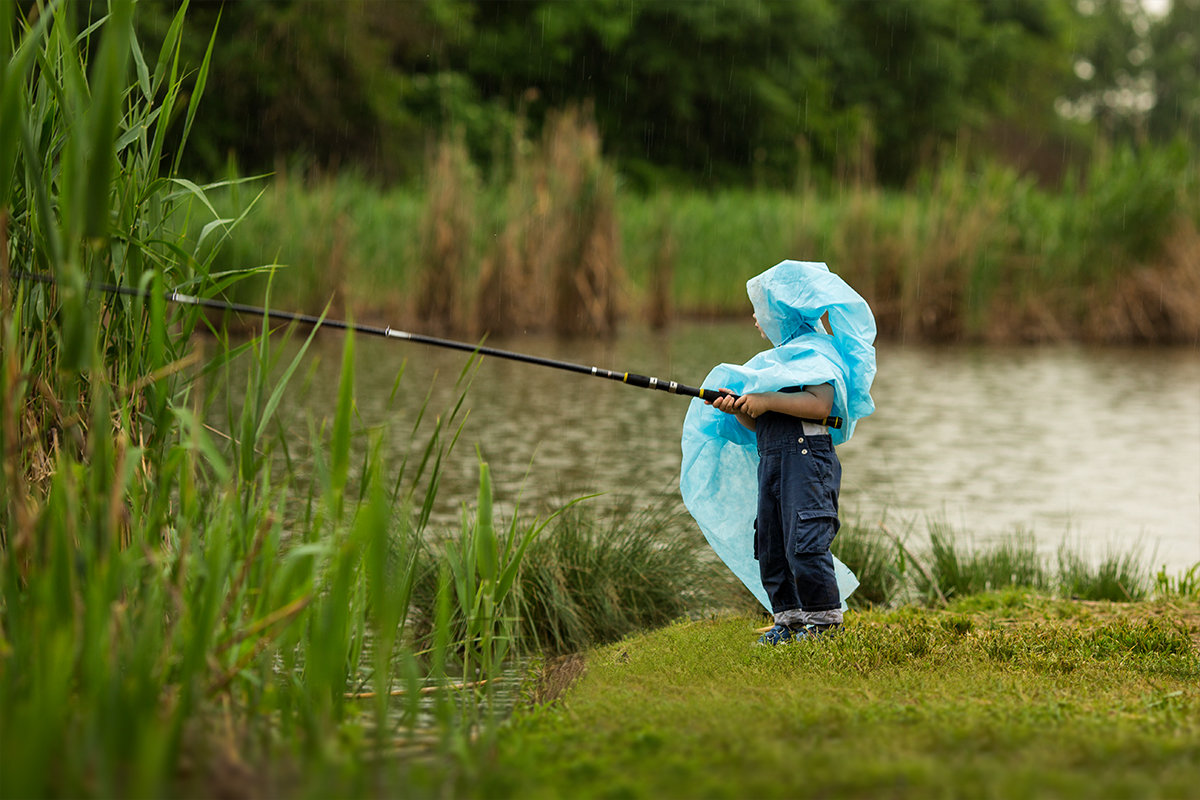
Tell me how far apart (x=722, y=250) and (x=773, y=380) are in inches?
665

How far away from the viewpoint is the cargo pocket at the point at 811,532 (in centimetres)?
432

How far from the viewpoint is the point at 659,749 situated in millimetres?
2814

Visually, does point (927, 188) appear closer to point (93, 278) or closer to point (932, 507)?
point (932, 507)

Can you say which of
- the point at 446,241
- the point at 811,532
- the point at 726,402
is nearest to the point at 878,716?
the point at 811,532

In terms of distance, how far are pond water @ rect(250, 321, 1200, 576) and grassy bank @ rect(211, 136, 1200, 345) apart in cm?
76

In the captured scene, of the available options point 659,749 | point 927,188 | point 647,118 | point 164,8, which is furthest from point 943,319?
point 647,118

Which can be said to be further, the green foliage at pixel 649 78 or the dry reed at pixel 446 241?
the green foliage at pixel 649 78

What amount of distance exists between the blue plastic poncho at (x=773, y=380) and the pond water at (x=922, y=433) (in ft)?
2.32

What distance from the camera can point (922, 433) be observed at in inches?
436

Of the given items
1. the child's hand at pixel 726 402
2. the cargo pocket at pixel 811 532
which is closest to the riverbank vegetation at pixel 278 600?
the cargo pocket at pixel 811 532

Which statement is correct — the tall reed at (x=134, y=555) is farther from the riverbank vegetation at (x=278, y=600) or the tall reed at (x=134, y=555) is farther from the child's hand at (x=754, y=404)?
the child's hand at (x=754, y=404)

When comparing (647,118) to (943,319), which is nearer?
(943,319)

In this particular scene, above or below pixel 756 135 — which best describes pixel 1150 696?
below

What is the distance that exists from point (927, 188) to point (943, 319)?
186 centimetres
